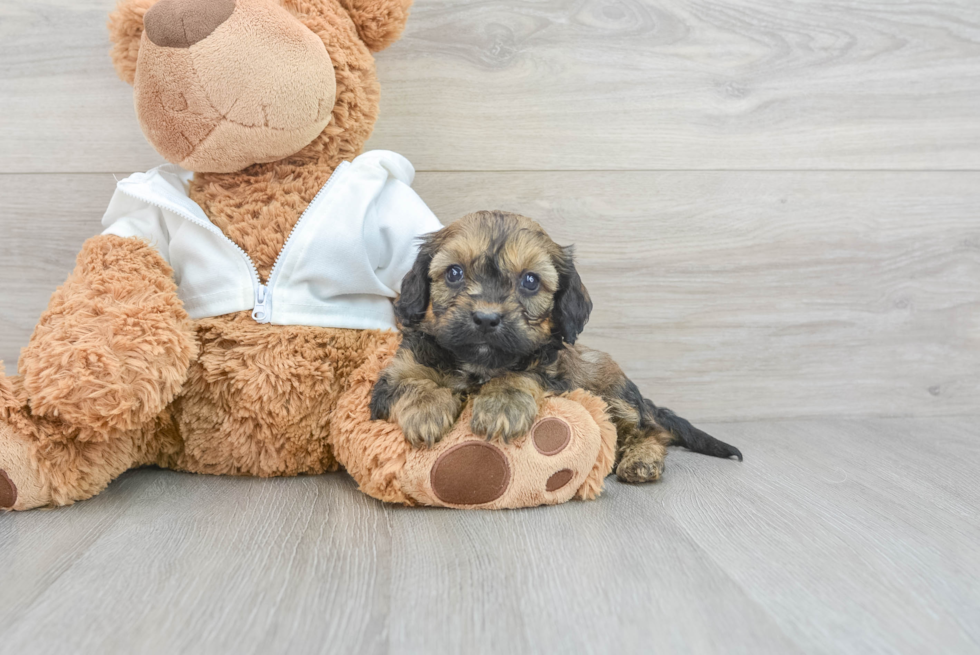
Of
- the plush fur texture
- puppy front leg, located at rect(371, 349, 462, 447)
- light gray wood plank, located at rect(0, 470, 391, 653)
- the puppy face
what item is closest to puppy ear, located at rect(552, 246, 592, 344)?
the puppy face

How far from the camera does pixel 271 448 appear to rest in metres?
1.58

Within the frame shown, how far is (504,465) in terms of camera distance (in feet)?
4.49

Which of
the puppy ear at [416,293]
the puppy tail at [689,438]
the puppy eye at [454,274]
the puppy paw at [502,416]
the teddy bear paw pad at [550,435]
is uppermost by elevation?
the puppy eye at [454,274]

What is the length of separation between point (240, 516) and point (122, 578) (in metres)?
0.29

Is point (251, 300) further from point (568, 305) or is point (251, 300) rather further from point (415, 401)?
point (568, 305)

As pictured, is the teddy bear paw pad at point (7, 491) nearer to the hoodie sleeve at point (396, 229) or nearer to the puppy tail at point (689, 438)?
the hoodie sleeve at point (396, 229)

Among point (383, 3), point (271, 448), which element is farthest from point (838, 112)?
point (271, 448)

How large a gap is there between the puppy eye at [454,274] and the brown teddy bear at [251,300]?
248 mm

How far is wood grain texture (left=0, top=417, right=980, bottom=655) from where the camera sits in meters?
0.96

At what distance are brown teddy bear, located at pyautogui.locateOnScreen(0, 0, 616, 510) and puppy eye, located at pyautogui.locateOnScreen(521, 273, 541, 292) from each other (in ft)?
0.76

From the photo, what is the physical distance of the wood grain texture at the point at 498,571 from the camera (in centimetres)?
96

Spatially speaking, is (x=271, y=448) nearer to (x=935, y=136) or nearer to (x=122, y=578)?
(x=122, y=578)

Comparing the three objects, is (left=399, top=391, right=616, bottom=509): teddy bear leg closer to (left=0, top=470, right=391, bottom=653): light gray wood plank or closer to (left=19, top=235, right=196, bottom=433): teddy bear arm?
(left=0, top=470, right=391, bottom=653): light gray wood plank

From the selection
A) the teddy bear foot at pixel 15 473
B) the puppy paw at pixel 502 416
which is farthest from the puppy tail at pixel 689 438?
the teddy bear foot at pixel 15 473
